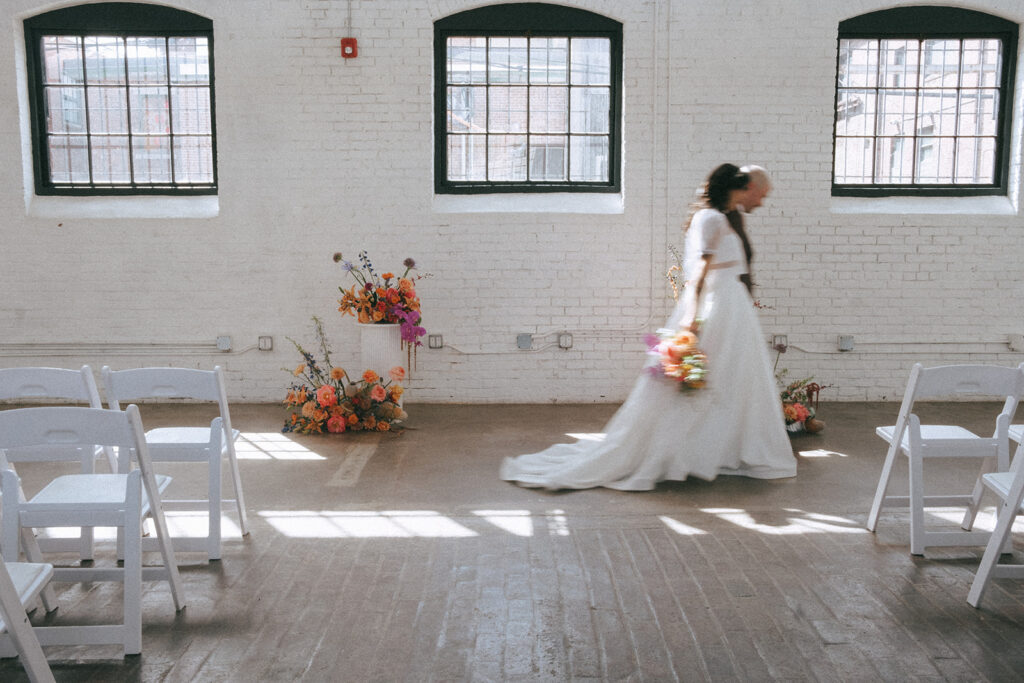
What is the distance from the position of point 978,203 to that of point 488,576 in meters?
6.28

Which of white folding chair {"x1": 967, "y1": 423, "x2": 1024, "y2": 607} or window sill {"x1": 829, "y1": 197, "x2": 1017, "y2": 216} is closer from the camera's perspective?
white folding chair {"x1": 967, "y1": 423, "x2": 1024, "y2": 607}

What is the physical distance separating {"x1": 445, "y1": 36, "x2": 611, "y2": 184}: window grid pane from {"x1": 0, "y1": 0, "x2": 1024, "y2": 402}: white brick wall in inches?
12.7

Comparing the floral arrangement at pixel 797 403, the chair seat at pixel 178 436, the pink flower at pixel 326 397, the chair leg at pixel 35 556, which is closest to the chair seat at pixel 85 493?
the chair leg at pixel 35 556

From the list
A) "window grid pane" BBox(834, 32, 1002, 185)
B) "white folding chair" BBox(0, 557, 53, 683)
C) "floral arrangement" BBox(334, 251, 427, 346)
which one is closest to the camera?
"white folding chair" BBox(0, 557, 53, 683)

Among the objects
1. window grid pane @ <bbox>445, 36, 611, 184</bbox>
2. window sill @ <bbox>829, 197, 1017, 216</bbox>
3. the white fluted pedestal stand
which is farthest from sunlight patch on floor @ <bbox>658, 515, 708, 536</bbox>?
window sill @ <bbox>829, 197, 1017, 216</bbox>

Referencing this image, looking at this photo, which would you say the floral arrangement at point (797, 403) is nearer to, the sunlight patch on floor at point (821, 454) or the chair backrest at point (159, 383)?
the sunlight patch on floor at point (821, 454)

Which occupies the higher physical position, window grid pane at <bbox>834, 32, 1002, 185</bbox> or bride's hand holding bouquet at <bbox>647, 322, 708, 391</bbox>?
window grid pane at <bbox>834, 32, 1002, 185</bbox>

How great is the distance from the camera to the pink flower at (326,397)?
20.5ft

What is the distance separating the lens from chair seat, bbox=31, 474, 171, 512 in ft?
9.20

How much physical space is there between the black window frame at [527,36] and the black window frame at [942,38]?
1.91 meters

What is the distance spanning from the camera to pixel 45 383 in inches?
136

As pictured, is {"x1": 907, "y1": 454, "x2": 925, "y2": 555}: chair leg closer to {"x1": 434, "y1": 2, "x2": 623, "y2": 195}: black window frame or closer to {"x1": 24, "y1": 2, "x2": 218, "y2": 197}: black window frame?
{"x1": 434, "y1": 2, "x2": 623, "y2": 195}: black window frame

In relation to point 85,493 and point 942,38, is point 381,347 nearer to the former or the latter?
point 85,493

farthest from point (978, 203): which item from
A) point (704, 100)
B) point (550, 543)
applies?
point (550, 543)
